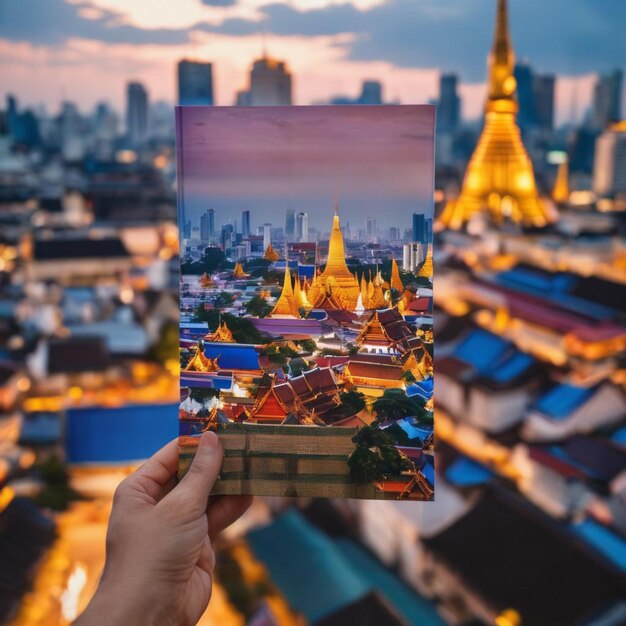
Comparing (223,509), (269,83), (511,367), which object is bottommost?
(511,367)

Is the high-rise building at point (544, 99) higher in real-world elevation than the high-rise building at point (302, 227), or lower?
higher

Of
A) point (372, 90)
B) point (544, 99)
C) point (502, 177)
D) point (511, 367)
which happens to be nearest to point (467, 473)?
point (511, 367)

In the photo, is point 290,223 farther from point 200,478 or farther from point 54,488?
point 54,488

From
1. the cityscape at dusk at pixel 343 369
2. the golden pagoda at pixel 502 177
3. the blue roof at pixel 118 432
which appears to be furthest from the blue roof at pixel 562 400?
the golden pagoda at pixel 502 177

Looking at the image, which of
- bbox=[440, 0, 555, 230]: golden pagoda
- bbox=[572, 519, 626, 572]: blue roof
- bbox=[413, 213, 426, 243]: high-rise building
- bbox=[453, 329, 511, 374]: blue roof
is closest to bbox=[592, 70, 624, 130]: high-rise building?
bbox=[440, 0, 555, 230]: golden pagoda

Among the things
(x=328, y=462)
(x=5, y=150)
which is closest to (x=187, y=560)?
(x=328, y=462)

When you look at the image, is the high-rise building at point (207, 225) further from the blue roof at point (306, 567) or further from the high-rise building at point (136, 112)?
the high-rise building at point (136, 112)
